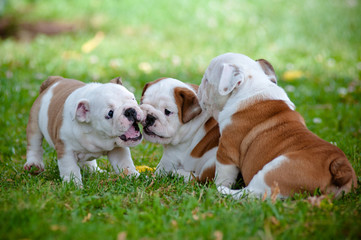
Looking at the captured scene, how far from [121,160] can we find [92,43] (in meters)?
6.50

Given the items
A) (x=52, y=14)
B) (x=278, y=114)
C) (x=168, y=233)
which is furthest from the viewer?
(x=52, y=14)

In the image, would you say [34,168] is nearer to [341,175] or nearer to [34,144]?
[34,144]

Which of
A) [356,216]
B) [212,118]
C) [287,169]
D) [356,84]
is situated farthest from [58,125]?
[356,84]

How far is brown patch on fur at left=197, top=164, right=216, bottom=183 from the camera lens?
14.0 feet

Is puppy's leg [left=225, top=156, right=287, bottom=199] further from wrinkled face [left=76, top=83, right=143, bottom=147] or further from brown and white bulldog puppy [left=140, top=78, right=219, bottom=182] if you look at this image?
wrinkled face [left=76, top=83, right=143, bottom=147]

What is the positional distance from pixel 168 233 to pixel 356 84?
20.9 ft

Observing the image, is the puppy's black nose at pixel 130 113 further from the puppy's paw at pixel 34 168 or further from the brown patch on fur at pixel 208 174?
the puppy's paw at pixel 34 168

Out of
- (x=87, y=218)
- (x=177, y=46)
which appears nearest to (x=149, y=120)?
(x=87, y=218)

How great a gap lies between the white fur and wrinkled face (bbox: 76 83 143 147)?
0.75 metres

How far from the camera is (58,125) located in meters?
4.39

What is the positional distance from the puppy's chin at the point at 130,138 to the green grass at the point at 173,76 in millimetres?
337

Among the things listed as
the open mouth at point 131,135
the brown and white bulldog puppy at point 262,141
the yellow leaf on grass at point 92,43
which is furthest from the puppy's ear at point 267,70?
the yellow leaf on grass at point 92,43

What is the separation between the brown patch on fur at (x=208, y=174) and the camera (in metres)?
4.27

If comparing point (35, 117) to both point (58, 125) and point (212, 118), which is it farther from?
point (212, 118)
